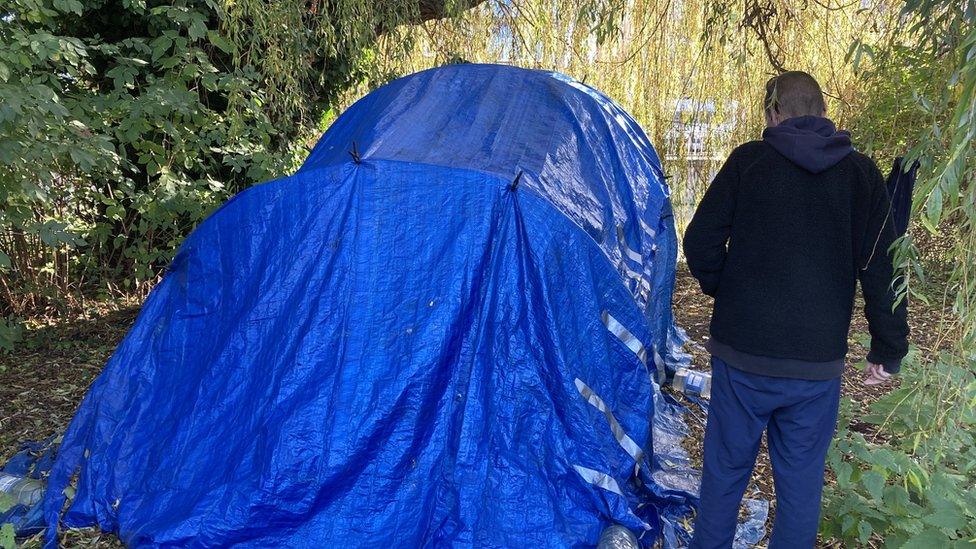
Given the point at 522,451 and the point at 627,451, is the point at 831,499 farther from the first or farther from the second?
the point at 522,451

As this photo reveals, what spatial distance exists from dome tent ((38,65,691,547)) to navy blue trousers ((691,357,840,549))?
0.45 metres

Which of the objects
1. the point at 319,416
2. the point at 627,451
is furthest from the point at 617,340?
the point at 319,416

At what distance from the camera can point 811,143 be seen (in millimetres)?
2102

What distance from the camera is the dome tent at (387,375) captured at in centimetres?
267

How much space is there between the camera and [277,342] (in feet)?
9.42

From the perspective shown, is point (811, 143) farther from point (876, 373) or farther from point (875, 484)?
point (875, 484)

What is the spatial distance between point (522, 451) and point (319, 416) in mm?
747

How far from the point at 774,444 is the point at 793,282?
53 cm

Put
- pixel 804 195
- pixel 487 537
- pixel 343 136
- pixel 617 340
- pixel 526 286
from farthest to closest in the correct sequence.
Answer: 1. pixel 343 136
2. pixel 617 340
3. pixel 526 286
4. pixel 487 537
5. pixel 804 195

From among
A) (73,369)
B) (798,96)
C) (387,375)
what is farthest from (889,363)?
(73,369)

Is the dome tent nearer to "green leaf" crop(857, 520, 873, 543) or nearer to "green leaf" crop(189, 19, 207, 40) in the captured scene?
"green leaf" crop(857, 520, 873, 543)

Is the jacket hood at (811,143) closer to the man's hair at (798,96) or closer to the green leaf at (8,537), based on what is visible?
the man's hair at (798,96)

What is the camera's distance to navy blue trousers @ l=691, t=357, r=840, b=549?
7.25 feet

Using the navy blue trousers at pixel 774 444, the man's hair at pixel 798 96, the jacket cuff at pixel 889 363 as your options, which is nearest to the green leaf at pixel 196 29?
the man's hair at pixel 798 96
